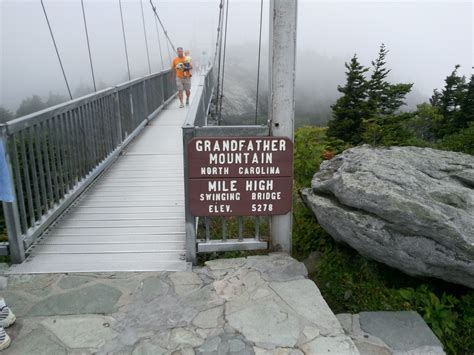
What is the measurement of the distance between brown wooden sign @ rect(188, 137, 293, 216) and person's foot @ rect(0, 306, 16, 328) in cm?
168

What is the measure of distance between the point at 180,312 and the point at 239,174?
135 centimetres

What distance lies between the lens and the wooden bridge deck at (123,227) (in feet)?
14.0

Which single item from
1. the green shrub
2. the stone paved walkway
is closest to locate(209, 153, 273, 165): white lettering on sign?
the stone paved walkway

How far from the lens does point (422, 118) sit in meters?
28.2

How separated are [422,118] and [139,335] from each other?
28.5 meters

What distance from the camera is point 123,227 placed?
506 centimetres

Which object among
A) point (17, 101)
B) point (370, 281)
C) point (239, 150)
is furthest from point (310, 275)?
point (17, 101)

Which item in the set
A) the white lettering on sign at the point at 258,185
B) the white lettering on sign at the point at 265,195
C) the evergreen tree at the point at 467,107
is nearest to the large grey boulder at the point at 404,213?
the white lettering on sign at the point at 265,195

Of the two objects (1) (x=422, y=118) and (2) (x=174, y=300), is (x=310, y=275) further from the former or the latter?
(1) (x=422, y=118)

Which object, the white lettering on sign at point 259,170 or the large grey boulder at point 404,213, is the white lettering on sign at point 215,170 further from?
the large grey boulder at point 404,213

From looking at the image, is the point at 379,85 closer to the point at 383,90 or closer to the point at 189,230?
the point at 383,90

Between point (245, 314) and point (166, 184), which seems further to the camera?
point (166, 184)

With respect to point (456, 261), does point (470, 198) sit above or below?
above

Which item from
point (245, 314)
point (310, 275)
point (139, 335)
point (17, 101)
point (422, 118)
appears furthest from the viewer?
point (422, 118)
